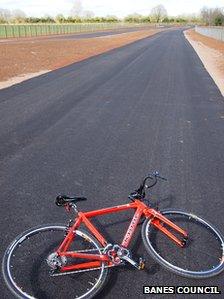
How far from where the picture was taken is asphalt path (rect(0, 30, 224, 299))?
5.75 m

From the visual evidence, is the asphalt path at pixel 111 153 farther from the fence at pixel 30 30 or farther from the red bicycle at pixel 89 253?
the fence at pixel 30 30

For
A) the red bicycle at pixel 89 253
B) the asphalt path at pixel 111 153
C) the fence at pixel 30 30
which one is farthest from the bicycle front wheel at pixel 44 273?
the fence at pixel 30 30

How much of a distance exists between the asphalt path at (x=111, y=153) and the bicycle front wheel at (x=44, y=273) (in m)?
0.21

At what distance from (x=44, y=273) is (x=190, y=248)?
1958mm

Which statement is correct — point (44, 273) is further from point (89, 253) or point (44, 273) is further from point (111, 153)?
point (111, 153)

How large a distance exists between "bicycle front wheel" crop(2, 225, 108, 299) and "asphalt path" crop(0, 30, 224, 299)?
8.3 inches

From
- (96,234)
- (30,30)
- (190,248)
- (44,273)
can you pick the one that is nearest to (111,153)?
(190,248)

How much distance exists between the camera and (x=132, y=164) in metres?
7.96

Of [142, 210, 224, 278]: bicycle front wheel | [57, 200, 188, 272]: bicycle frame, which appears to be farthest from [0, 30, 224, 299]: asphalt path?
[57, 200, 188, 272]: bicycle frame

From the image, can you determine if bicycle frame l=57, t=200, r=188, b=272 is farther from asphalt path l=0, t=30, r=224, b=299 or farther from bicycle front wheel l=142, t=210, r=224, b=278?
asphalt path l=0, t=30, r=224, b=299

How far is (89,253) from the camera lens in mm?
4449

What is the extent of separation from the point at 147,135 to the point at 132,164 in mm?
2182

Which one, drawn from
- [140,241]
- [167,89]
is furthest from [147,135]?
[167,89]

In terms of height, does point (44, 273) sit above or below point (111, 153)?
above
